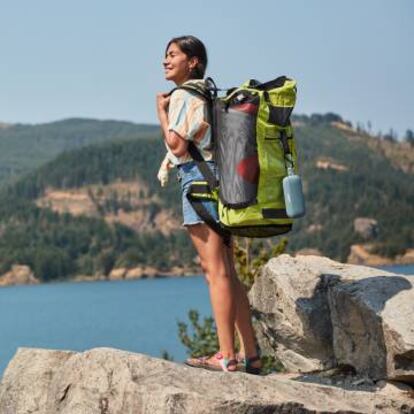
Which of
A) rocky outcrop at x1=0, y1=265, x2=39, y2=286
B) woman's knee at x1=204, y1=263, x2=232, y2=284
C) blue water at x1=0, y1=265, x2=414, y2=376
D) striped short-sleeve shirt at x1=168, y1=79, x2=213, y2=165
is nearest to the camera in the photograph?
striped short-sleeve shirt at x1=168, y1=79, x2=213, y2=165

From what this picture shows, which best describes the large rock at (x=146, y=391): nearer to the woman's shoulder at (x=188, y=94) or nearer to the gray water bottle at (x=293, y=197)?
the gray water bottle at (x=293, y=197)

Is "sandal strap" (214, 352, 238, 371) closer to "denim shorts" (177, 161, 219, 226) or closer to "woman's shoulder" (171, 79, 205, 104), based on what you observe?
"denim shorts" (177, 161, 219, 226)

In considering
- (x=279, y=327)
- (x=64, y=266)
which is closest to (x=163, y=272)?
(x=64, y=266)

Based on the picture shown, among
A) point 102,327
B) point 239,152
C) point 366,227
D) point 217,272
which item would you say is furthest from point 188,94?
point 366,227

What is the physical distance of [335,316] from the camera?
8102 millimetres

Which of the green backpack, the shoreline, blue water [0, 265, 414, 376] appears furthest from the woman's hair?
the shoreline

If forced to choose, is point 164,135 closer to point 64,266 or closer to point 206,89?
point 206,89

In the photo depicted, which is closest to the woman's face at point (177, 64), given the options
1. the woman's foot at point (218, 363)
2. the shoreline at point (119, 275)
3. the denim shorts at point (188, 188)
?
the denim shorts at point (188, 188)

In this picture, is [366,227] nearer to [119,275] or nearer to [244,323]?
[119,275]

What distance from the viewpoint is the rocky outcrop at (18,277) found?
19325 cm

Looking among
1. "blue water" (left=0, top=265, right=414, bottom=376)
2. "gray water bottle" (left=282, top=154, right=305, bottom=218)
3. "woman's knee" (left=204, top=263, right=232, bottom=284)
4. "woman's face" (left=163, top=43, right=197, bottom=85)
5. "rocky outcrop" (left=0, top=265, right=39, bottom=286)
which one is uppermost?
"woman's face" (left=163, top=43, right=197, bottom=85)

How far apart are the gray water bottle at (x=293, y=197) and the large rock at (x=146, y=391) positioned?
0.97 metres

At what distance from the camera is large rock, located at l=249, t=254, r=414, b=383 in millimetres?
Answer: 7391

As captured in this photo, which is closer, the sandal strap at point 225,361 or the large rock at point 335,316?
the sandal strap at point 225,361
